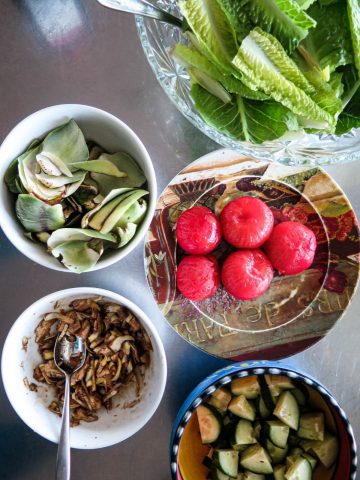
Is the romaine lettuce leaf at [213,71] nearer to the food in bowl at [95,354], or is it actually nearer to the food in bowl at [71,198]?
the food in bowl at [71,198]

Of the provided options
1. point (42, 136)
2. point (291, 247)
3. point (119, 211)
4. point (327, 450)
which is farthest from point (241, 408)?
point (42, 136)

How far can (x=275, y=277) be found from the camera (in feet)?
2.69

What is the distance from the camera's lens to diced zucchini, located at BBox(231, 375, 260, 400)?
0.81 metres

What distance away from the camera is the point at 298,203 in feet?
2.69

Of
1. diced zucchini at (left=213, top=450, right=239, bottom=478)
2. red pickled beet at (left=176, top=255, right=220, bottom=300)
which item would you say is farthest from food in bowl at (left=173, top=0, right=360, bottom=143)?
diced zucchini at (left=213, top=450, right=239, bottom=478)

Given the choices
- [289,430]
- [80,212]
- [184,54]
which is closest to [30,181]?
[80,212]

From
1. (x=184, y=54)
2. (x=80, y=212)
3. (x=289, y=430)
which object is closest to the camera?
(x=184, y=54)

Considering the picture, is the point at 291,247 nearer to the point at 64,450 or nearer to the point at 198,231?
the point at 198,231

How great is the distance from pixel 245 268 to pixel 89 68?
371mm

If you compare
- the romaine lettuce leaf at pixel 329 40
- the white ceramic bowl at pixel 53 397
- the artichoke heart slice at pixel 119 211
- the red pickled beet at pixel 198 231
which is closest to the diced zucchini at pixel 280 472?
the white ceramic bowl at pixel 53 397

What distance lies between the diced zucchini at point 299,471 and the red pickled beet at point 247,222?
311 millimetres

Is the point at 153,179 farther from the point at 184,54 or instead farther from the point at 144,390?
the point at 144,390

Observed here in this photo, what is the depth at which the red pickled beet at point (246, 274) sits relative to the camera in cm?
77

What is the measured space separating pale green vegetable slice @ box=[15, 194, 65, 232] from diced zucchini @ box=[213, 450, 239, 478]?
1.29 feet
